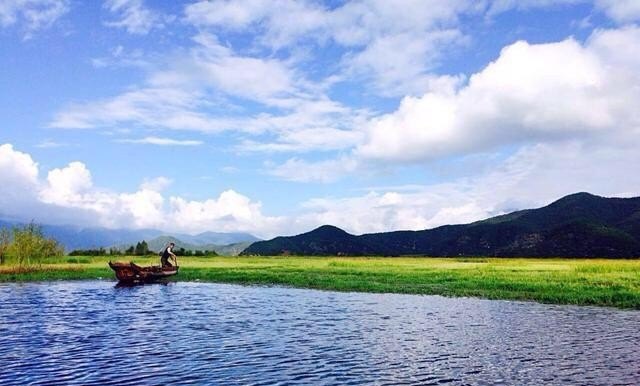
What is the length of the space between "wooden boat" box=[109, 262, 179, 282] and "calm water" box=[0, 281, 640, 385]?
694 inches

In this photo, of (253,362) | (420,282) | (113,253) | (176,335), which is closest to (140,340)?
(176,335)

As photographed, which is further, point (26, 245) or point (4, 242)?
point (4, 242)

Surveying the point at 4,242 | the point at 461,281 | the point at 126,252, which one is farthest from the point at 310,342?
the point at 126,252

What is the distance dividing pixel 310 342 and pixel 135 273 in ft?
149

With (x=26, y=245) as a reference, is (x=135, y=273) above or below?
below

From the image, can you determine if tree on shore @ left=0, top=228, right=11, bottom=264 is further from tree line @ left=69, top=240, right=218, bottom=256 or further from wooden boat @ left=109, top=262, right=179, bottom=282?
tree line @ left=69, top=240, right=218, bottom=256

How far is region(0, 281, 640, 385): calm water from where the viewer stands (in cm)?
2258

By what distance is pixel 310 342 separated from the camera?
2984cm

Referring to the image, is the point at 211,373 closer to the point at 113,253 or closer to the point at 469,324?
→ the point at 469,324

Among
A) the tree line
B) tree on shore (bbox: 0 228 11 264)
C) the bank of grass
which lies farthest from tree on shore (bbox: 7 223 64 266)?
the tree line

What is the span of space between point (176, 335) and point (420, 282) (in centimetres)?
3924

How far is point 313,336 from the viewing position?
31828 millimetres

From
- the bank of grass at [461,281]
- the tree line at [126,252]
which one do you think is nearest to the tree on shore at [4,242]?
the bank of grass at [461,281]

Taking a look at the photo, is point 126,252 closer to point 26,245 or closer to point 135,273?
point 26,245
